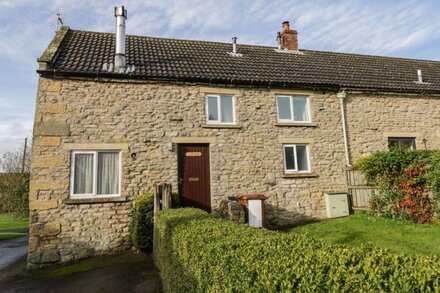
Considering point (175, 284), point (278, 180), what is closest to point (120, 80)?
point (278, 180)

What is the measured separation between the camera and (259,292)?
85.4 inches

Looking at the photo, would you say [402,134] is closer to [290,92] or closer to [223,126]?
[290,92]

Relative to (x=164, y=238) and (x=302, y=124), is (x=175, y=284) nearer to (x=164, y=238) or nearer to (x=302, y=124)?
(x=164, y=238)

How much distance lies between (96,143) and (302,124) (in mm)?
7693

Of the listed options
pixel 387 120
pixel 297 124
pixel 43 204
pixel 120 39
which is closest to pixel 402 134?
pixel 387 120

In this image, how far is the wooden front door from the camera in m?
10.5

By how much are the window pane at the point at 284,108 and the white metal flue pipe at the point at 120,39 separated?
20.2ft

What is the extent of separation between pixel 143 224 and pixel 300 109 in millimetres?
7642

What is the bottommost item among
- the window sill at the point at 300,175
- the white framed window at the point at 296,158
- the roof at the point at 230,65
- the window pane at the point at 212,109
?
the window sill at the point at 300,175

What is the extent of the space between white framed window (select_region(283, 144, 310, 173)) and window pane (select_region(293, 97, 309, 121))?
3.89 ft

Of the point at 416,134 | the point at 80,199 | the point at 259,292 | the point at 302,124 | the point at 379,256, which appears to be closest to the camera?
the point at 379,256

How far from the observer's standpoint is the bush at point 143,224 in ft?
28.2

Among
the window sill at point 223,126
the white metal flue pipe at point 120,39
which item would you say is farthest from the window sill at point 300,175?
the white metal flue pipe at point 120,39

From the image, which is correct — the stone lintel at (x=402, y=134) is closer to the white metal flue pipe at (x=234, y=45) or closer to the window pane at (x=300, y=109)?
the window pane at (x=300, y=109)
